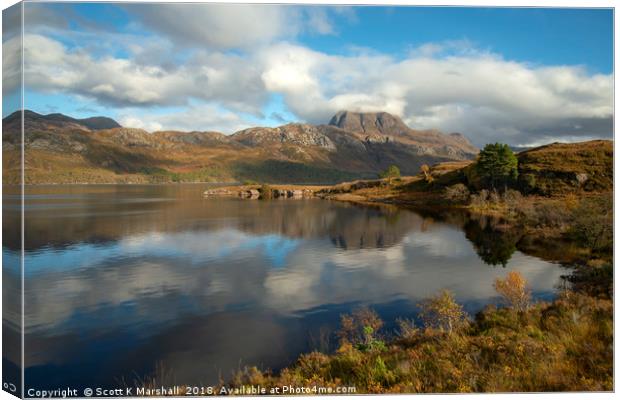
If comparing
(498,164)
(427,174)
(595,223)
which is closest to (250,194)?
(427,174)

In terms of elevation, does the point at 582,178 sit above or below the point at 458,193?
above

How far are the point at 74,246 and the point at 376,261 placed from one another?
25262mm

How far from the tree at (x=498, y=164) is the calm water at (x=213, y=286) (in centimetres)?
2848

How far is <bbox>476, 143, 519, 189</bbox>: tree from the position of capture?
217 feet

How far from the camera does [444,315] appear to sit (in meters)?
15.6

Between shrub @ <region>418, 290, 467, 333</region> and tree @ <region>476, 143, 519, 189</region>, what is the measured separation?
189 feet

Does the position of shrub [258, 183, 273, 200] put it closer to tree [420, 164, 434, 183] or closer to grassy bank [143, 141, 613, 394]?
tree [420, 164, 434, 183]

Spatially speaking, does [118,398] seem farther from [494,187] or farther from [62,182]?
[62,182]

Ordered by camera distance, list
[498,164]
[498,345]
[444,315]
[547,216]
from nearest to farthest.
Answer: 1. [498,345]
2. [444,315]
3. [547,216]
4. [498,164]

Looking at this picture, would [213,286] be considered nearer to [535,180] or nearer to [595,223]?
[595,223]

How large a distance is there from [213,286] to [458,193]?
64499 millimetres

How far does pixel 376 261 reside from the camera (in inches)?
1111

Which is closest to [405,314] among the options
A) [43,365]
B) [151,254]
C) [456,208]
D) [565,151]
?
[43,365]

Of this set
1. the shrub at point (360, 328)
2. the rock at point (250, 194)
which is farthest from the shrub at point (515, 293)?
the rock at point (250, 194)
